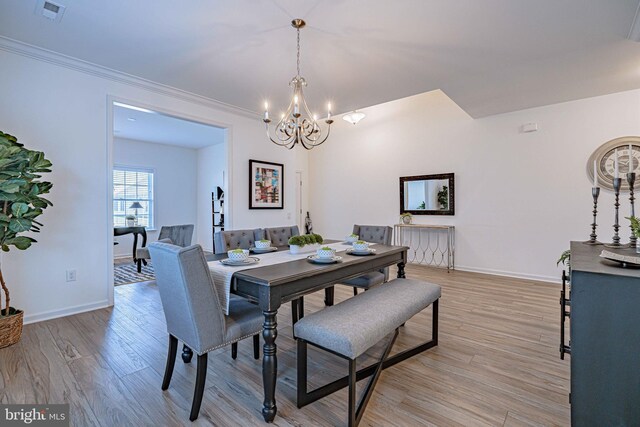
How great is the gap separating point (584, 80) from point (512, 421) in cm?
396

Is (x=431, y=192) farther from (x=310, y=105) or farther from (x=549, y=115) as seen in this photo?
(x=310, y=105)

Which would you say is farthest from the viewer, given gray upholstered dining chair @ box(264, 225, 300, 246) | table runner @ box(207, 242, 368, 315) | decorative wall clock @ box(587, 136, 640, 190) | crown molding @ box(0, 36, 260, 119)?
decorative wall clock @ box(587, 136, 640, 190)

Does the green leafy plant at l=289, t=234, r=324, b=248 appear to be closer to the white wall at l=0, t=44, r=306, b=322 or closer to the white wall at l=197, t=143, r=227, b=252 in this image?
the white wall at l=0, t=44, r=306, b=322

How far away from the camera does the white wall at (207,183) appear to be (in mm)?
7715

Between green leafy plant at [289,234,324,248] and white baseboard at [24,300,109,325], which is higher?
green leafy plant at [289,234,324,248]

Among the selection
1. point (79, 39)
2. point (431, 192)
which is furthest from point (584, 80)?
point (79, 39)

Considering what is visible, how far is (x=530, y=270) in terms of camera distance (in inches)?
184

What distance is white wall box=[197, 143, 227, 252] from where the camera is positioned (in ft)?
25.3

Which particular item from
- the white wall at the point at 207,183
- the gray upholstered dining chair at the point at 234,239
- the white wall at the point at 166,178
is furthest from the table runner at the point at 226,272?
the white wall at the point at 166,178

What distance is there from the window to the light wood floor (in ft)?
14.9

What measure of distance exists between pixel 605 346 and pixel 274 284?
1.48 metres

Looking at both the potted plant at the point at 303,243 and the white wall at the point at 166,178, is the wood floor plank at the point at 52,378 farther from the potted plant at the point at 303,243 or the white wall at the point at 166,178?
the white wall at the point at 166,178

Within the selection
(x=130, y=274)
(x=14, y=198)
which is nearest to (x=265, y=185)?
(x=130, y=274)

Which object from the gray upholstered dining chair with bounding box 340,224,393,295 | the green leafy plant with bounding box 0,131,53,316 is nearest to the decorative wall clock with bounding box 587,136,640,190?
the gray upholstered dining chair with bounding box 340,224,393,295
